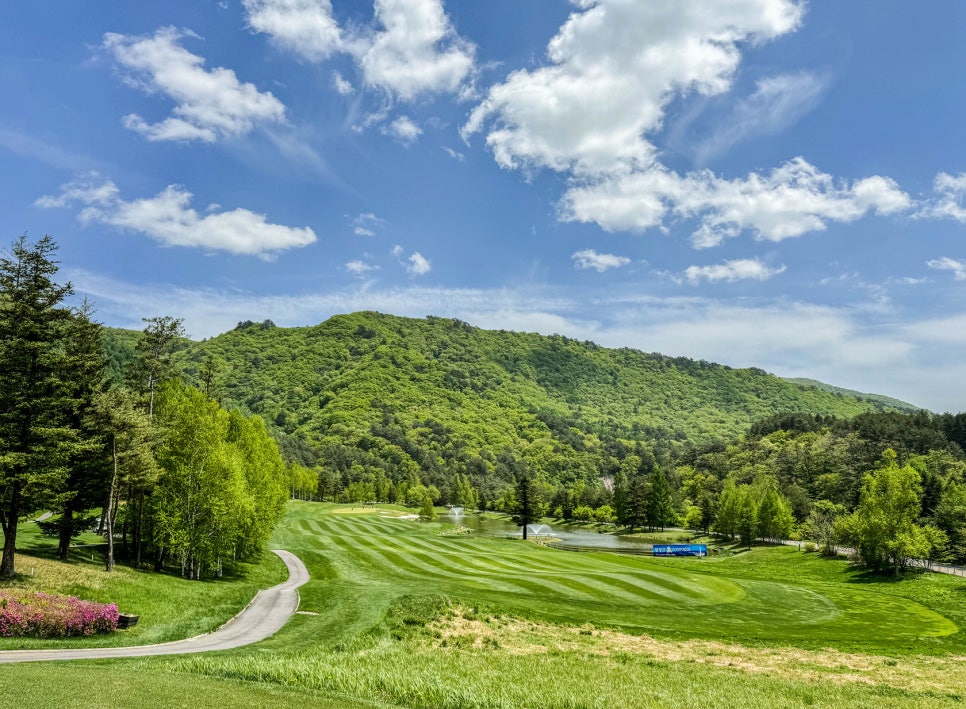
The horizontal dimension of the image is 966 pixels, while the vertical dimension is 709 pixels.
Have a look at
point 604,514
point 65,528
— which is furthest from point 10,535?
point 604,514

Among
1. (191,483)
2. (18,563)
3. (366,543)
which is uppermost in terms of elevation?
(191,483)

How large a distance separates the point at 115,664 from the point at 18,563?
722 inches

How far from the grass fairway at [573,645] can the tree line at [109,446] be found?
376 inches

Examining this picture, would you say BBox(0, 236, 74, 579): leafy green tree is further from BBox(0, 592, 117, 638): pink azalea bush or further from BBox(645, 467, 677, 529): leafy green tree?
BBox(645, 467, 677, 529): leafy green tree

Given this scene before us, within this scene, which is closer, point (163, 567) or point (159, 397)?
point (163, 567)

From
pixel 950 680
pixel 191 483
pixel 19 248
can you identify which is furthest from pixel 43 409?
pixel 950 680

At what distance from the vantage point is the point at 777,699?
1908cm

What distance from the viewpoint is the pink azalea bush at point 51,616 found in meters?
23.1

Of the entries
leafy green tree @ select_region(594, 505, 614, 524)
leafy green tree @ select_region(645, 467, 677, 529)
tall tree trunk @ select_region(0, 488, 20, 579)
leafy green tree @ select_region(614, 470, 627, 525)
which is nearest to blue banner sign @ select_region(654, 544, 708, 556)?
leafy green tree @ select_region(645, 467, 677, 529)

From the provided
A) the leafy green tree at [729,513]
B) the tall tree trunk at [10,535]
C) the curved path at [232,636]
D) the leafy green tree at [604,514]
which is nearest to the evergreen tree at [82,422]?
the tall tree trunk at [10,535]

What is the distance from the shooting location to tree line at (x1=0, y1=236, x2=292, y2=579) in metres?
30.4

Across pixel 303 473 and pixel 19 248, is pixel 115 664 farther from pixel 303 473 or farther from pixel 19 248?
pixel 303 473

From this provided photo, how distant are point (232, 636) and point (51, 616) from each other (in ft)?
25.2

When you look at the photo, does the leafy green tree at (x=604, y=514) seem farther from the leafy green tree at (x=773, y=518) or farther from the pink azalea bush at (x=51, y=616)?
the pink azalea bush at (x=51, y=616)
